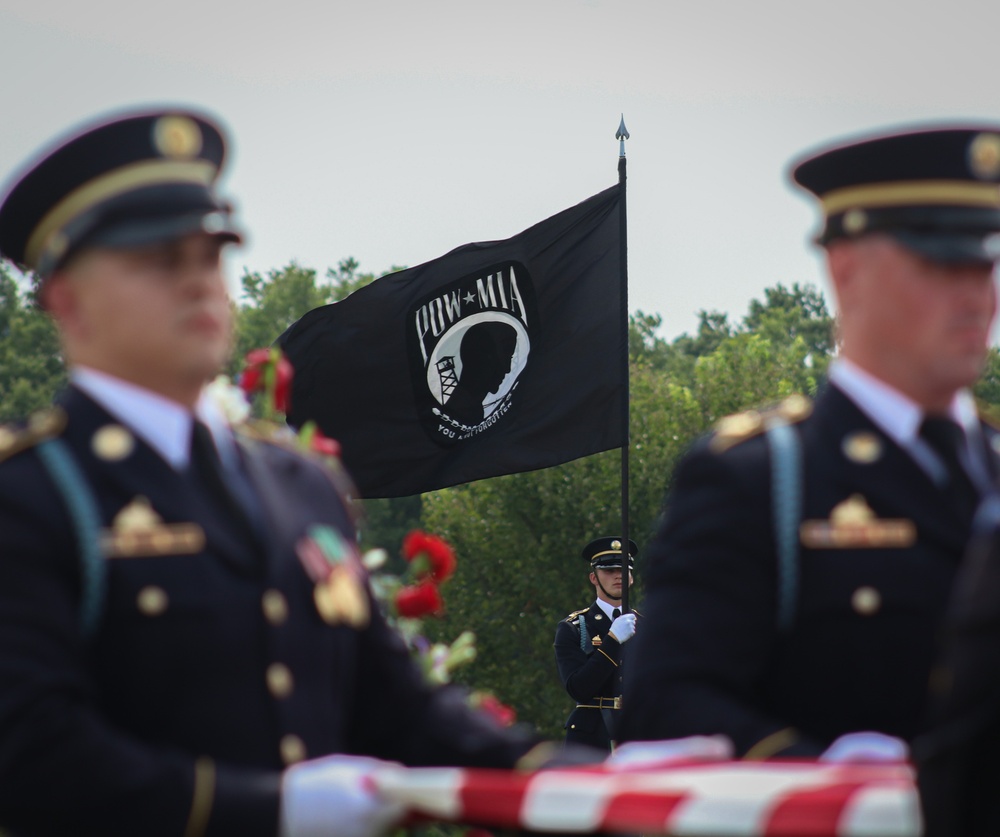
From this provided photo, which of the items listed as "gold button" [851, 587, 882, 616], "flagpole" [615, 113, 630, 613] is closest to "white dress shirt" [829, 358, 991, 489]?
"gold button" [851, 587, 882, 616]

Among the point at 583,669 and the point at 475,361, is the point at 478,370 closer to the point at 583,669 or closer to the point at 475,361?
the point at 475,361

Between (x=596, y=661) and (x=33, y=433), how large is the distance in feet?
37.9

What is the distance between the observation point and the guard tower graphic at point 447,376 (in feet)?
37.8

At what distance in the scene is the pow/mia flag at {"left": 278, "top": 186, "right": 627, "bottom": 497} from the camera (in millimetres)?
11391

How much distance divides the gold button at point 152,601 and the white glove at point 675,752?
0.86 meters

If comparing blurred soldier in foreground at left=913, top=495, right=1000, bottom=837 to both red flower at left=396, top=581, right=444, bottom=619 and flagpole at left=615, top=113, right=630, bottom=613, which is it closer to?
red flower at left=396, top=581, right=444, bottom=619

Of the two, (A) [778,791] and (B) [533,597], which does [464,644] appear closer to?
(A) [778,791]

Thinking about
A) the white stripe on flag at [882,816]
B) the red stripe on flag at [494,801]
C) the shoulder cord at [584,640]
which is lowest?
the white stripe on flag at [882,816]

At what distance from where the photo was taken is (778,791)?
2.77 m

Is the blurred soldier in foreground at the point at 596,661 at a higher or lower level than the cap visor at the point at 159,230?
higher

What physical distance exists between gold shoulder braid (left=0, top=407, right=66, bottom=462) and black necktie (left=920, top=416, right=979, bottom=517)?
5.42ft

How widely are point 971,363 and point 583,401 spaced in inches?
338

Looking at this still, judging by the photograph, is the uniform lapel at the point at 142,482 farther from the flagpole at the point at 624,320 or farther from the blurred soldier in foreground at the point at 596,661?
the blurred soldier in foreground at the point at 596,661

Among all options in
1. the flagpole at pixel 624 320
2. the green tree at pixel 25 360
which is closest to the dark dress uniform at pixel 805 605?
the flagpole at pixel 624 320
